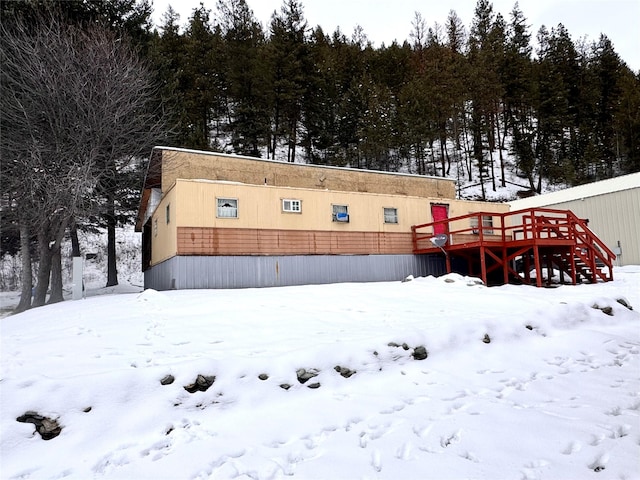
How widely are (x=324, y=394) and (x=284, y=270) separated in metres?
8.54

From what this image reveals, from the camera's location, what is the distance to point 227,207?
12648mm

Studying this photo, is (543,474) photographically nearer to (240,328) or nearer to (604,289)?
(240,328)

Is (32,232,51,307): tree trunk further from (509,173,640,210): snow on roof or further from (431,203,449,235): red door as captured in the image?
(509,173,640,210): snow on roof

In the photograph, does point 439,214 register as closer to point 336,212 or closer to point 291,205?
point 336,212

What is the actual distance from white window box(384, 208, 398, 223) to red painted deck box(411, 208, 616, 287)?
0.91 meters

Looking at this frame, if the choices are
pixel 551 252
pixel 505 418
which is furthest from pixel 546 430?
pixel 551 252

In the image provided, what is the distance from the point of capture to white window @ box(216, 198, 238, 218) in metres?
12.6

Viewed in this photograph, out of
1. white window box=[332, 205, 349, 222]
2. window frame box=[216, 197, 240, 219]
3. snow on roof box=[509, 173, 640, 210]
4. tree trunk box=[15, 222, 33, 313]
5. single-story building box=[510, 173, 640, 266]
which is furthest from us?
snow on roof box=[509, 173, 640, 210]

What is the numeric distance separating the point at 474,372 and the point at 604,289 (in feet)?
29.5

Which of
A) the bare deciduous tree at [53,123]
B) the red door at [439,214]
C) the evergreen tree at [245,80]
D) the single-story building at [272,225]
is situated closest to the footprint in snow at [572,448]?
the single-story building at [272,225]

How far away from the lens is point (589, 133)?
37.2 m

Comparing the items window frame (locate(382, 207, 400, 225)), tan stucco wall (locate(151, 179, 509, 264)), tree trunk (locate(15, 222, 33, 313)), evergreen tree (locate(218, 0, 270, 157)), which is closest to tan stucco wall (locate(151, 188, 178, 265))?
tan stucco wall (locate(151, 179, 509, 264))

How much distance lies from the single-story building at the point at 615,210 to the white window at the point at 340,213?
13722mm

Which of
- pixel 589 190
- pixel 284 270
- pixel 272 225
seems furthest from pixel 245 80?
pixel 589 190
